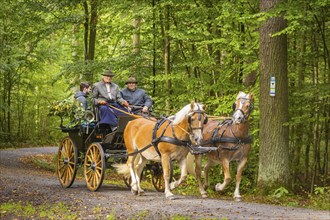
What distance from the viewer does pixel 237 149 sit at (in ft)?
35.6

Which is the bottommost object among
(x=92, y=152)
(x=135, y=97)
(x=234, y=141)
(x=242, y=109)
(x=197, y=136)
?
(x=92, y=152)

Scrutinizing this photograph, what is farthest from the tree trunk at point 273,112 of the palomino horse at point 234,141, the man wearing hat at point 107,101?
the man wearing hat at point 107,101

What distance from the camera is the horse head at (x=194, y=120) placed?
9876 millimetres

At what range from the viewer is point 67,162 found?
1323cm

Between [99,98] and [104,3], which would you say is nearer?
[99,98]

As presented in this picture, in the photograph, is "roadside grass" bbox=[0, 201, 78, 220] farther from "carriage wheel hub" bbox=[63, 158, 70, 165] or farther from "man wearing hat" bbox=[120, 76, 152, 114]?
"man wearing hat" bbox=[120, 76, 152, 114]

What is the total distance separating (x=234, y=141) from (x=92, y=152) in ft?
10.8

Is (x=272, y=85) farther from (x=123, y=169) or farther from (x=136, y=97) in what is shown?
(x=123, y=169)

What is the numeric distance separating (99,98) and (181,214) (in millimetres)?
5015

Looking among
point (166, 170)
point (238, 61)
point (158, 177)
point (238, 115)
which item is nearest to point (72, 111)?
point (158, 177)

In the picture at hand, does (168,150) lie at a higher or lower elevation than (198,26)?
lower

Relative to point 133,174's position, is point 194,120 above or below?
above

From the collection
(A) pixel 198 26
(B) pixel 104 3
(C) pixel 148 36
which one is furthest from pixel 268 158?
(B) pixel 104 3

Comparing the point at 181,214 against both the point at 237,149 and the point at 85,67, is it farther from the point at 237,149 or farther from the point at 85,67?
the point at 85,67
